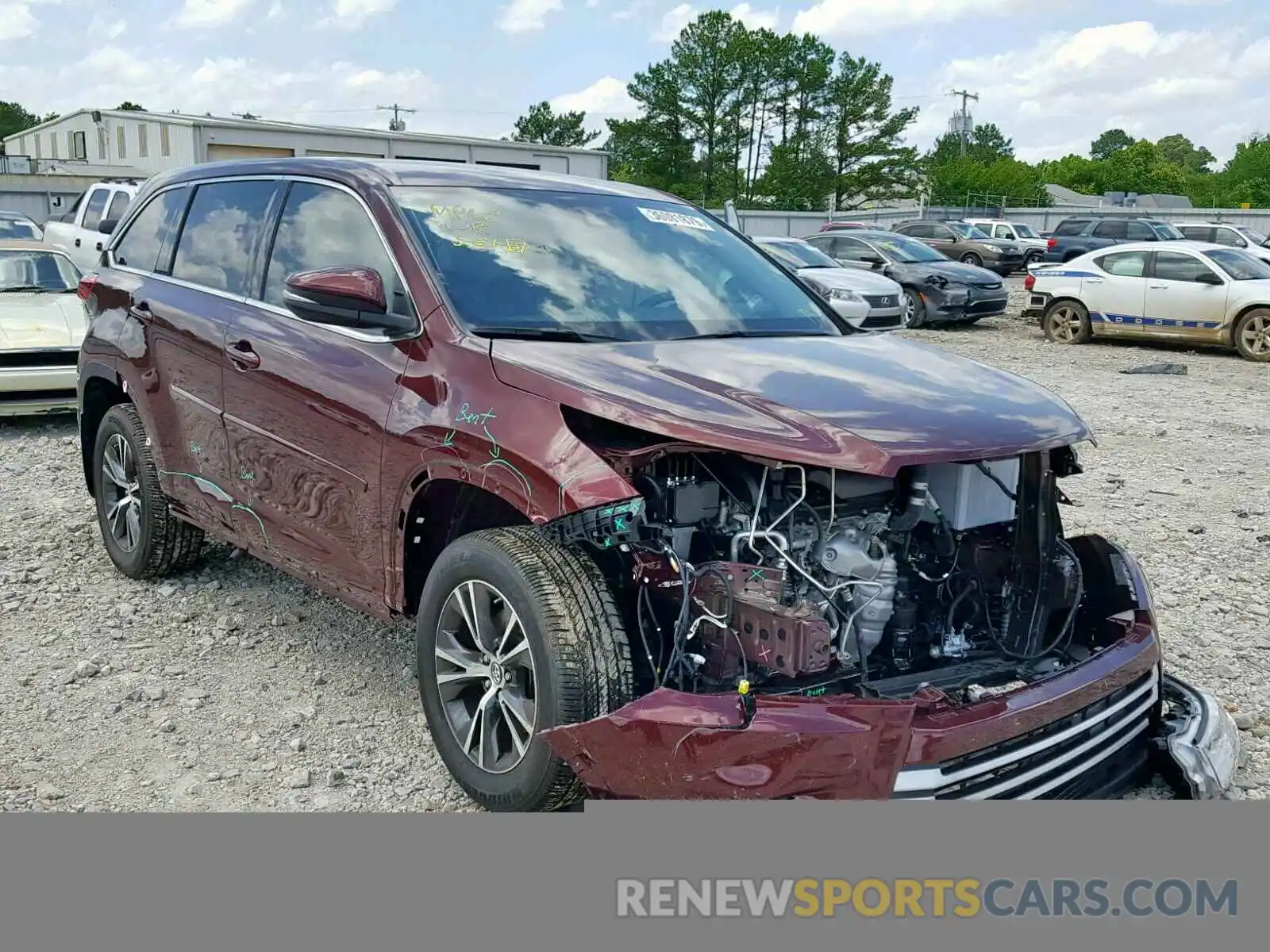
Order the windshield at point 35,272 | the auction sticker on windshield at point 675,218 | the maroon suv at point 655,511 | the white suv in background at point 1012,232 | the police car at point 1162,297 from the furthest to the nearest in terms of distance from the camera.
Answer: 1. the white suv in background at point 1012,232
2. the police car at point 1162,297
3. the windshield at point 35,272
4. the auction sticker on windshield at point 675,218
5. the maroon suv at point 655,511

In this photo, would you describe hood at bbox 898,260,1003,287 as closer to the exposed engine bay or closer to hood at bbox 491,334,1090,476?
hood at bbox 491,334,1090,476

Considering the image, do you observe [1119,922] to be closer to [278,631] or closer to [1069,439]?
[1069,439]

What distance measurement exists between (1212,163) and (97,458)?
147599mm

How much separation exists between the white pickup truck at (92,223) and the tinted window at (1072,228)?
70.6 ft

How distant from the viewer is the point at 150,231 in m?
5.37

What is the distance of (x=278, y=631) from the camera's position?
4.99 metres

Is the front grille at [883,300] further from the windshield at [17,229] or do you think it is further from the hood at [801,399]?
the hood at [801,399]

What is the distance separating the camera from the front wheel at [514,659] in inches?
117

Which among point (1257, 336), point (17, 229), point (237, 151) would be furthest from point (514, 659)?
point (237, 151)

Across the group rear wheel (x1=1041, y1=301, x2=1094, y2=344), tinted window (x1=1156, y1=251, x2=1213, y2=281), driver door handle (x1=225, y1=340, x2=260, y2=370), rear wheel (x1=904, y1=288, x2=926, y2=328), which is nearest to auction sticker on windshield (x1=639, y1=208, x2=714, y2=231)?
driver door handle (x1=225, y1=340, x2=260, y2=370)

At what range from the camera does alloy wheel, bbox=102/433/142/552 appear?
5352 millimetres

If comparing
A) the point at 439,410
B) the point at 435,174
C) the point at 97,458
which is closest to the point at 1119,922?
the point at 439,410

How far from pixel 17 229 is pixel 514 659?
17.6m

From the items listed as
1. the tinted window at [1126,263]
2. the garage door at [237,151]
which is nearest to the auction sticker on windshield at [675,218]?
the tinted window at [1126,263]
